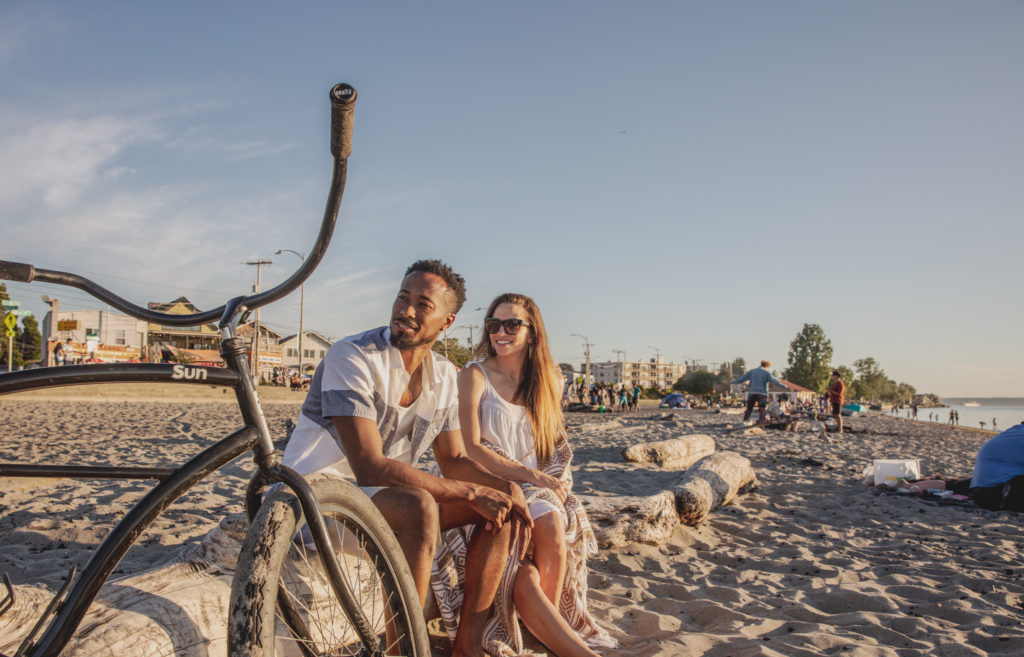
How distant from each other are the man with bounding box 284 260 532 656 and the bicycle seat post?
0.60 m

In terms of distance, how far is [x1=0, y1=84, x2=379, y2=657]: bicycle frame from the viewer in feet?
4.33

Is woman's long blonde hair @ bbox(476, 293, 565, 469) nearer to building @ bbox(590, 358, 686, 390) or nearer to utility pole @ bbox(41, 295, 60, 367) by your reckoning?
utility pole @ bbox(41, 295, 60, 367)

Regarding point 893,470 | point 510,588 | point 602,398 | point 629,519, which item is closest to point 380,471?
point 510,588

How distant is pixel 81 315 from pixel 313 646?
5853 cm

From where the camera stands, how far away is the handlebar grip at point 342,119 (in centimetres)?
141

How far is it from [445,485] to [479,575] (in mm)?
478

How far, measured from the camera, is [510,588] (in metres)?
2.69

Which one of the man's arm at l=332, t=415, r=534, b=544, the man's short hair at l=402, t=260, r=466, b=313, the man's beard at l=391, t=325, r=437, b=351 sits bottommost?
the man's arm at l=332, t=415, r=534, b=544

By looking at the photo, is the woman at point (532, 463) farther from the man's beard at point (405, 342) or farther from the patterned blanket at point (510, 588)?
the man's beard at point (405, 342)

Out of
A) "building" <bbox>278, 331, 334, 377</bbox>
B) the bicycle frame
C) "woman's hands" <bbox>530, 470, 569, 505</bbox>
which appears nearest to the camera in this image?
the bicycle frame

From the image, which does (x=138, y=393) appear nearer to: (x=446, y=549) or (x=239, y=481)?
(x=239, y=481)

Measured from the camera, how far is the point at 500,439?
11.1 ft

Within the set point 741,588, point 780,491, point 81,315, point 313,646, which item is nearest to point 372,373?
point 313,646

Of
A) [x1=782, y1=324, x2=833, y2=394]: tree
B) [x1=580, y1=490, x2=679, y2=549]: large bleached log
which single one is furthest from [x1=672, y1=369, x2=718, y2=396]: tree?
[x1=580, y1=490, x2=679, y2=549]: large bleached log
